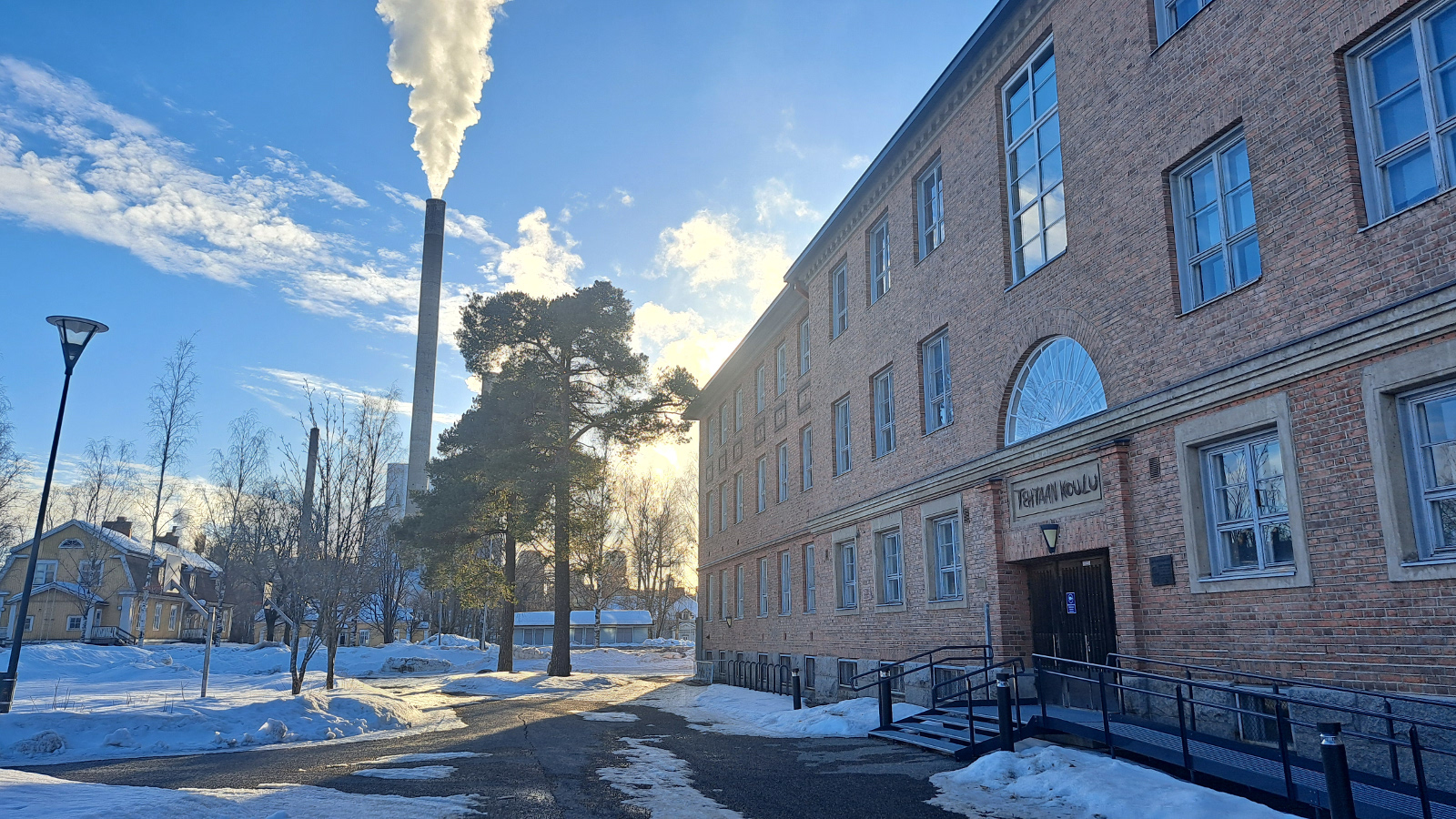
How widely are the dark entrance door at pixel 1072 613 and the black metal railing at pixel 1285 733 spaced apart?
106cm

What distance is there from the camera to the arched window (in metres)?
12.2

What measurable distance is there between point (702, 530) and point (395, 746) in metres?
23.9

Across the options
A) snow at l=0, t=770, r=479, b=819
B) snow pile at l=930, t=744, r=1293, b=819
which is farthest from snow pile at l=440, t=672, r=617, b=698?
snow pile at l=930, t=744, r=1293, b=819

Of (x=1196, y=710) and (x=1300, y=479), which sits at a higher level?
(x=1300, y=479)

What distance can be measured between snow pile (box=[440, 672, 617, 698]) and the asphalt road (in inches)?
540

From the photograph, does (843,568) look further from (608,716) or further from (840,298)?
(840,298)

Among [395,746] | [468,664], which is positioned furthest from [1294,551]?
[468,664]

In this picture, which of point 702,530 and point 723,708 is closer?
point 723,708

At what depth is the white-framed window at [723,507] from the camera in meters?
33.1

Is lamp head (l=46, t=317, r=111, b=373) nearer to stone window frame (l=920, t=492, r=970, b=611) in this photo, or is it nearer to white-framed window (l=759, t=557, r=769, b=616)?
stone window frame (l=920, t=492, r=970, b=611)

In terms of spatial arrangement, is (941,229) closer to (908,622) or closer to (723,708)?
(908,622)

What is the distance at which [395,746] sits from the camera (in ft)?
43.4

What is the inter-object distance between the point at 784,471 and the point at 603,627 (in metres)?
59.1

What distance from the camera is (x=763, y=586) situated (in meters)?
27.8
